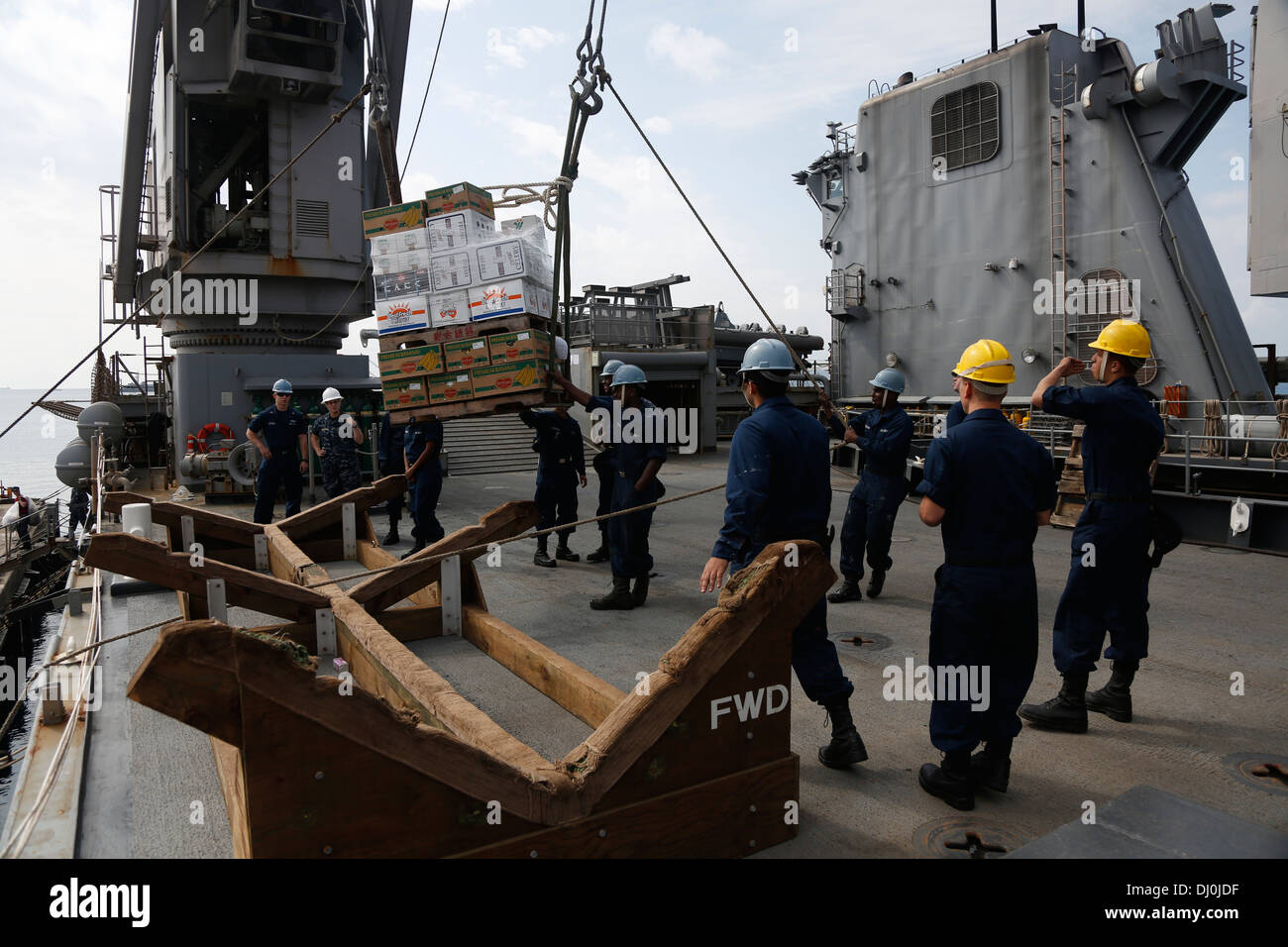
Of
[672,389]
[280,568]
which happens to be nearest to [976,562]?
[280,568]

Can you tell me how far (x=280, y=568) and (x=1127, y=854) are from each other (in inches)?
268

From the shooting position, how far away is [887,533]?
7.38 m

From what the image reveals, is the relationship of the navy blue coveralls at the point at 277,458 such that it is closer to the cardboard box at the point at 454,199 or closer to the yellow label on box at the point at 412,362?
the yellow label on box at the point at 412,362

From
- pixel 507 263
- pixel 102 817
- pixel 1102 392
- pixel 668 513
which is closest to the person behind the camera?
pixel 102 817

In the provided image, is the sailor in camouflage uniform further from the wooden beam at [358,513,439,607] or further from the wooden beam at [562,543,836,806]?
the wooden beam at [562,543,836,806]

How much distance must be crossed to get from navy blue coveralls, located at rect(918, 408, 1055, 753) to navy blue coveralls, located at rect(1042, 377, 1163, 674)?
103cm

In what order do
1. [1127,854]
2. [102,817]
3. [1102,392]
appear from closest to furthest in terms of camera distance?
[1127,854] < [102,817] < [1102,392]

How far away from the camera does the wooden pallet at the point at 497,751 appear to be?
2336 mm

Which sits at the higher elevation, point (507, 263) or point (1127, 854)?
point (507, 263)

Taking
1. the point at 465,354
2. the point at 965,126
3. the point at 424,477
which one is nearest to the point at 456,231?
the point at 465,354

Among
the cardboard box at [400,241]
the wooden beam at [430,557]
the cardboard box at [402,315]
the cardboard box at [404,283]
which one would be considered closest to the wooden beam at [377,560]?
the wooden beam at [430,557]

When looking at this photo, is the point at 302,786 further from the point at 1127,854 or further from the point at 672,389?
the point at 672,389
